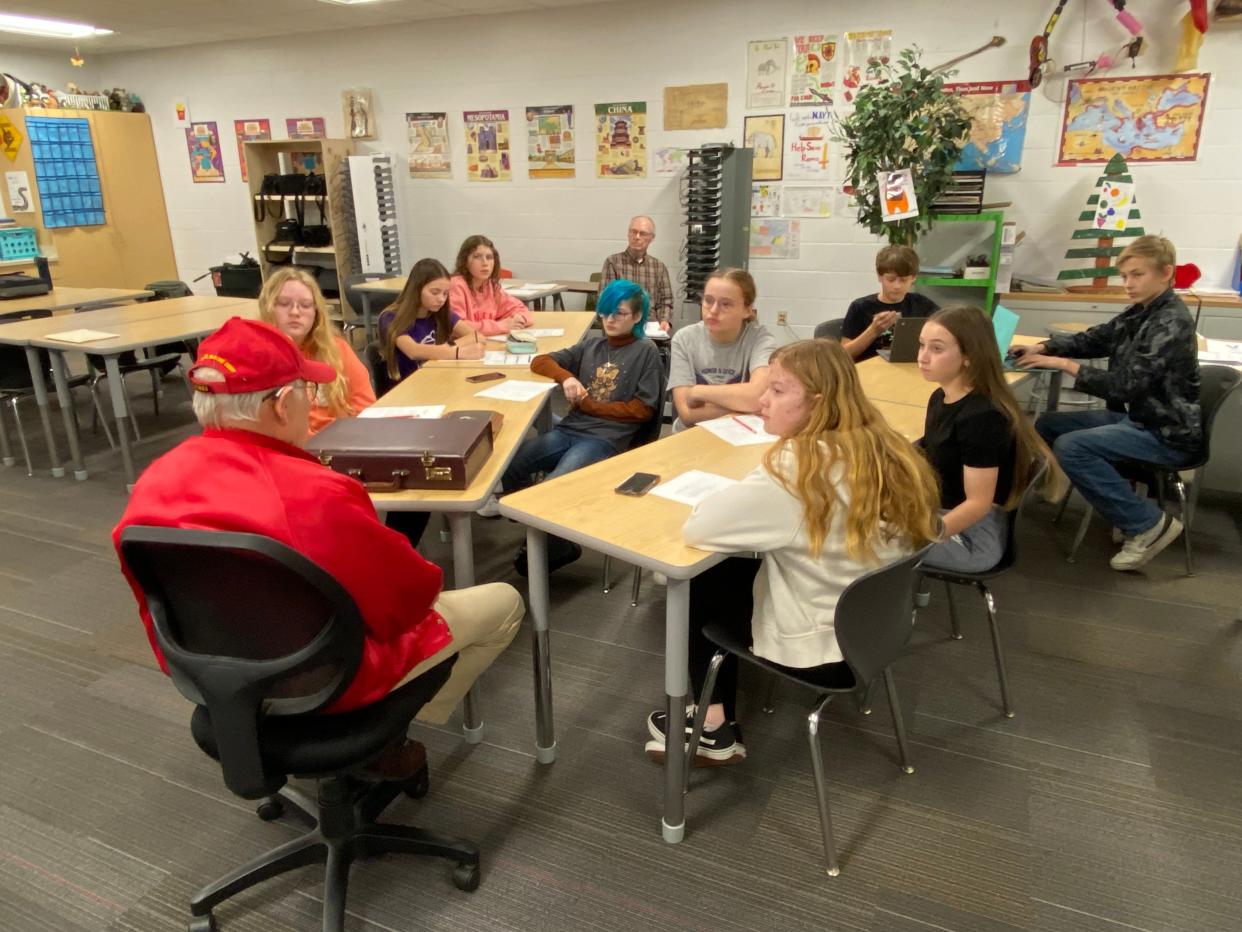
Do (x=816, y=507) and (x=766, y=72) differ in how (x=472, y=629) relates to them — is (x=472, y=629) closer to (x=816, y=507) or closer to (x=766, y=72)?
(x=816, y=507)

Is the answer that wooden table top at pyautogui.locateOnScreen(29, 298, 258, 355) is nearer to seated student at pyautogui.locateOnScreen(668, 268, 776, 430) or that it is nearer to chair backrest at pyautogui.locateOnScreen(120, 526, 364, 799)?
seated student at pyautogui.locateOnScreen(668, 268, 776, 430)

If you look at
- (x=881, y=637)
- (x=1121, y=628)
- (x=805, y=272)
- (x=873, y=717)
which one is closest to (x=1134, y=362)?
(x=1121, y=628)

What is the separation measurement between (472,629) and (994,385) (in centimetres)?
147

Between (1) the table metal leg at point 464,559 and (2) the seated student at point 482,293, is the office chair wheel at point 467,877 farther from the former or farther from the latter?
Answer: (2) the seated student at point 482,293

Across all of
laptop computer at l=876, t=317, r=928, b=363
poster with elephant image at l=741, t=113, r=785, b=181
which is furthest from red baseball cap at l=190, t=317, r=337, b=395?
poster with elephant image at l=741, t=113, r=785, b=181

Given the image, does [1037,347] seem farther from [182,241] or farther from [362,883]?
[182,241]

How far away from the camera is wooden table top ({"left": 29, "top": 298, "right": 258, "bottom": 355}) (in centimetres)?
367

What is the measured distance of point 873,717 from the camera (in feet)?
7.41

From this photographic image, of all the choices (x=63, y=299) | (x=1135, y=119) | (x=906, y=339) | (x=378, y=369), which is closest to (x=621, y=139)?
(x=378, y=369)

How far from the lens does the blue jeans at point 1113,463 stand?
2.98 metres

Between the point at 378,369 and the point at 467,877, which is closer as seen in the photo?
the point at 467,877

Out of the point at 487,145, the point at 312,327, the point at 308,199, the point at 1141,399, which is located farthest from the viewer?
the point at 308,199

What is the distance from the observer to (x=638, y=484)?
197 cm

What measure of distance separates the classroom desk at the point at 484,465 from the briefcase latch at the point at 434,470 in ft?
0.11
